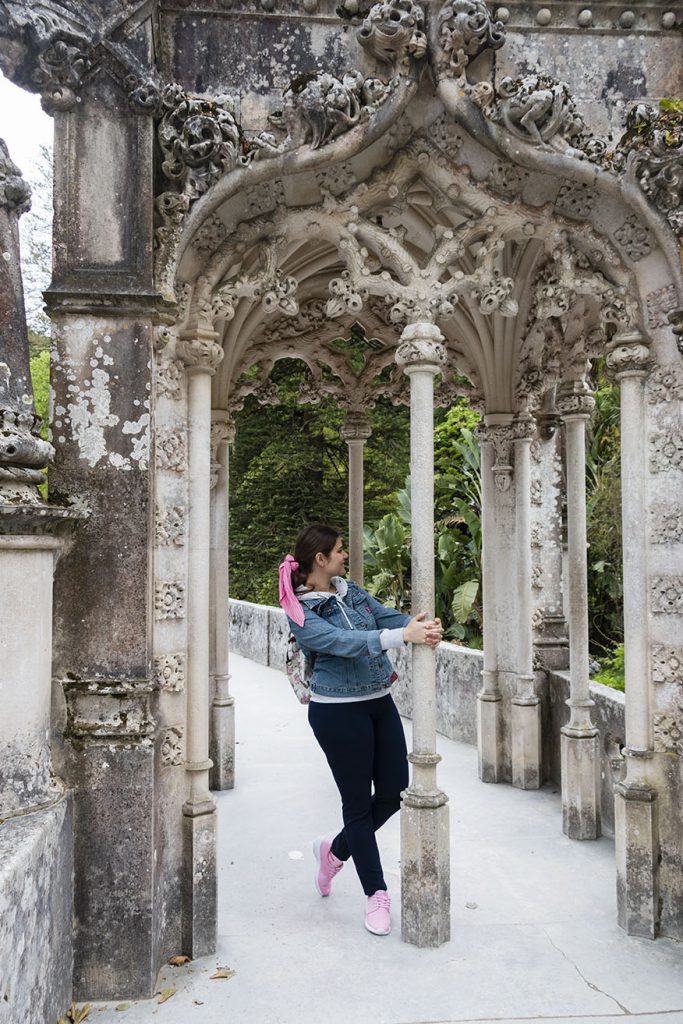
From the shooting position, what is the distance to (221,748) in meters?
6.08

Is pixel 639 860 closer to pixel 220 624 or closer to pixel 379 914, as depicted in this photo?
pixel 379 914

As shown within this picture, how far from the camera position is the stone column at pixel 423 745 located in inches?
146

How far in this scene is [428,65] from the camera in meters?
3.71

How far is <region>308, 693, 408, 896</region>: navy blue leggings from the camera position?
377 centimetres

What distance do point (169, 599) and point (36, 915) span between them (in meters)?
1.31

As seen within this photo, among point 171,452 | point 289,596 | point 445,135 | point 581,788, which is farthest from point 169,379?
point 581,788

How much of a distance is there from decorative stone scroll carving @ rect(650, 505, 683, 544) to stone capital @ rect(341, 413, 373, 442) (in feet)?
12.3

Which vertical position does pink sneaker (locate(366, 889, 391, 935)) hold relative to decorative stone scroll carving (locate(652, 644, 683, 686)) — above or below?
below

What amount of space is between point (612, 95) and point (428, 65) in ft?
2.97

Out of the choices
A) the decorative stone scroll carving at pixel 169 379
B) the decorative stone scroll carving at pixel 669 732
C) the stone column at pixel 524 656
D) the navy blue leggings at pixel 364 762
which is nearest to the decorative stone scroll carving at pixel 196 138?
the decorative stone scroll carving at pixel 169 379

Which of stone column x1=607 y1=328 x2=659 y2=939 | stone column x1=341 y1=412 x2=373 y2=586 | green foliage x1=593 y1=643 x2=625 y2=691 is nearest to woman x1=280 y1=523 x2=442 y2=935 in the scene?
stone column x1=607 y1=328 x2=659 y2=939

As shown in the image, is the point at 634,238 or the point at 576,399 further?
the point at 576,399

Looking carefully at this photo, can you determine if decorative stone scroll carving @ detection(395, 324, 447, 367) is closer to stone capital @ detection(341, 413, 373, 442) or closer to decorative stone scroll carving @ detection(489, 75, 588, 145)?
decorative stone scroll carving @ detection(489, 75, 588, 145)

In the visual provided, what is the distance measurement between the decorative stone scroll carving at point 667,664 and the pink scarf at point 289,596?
5.52 feet
